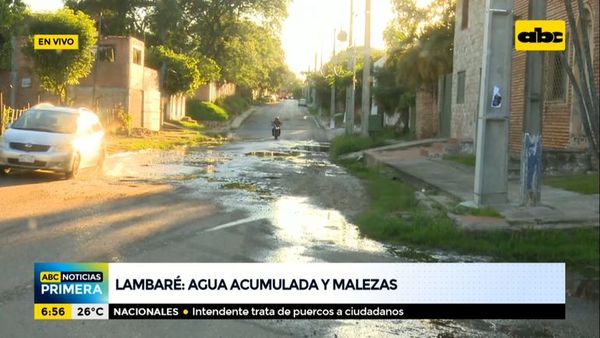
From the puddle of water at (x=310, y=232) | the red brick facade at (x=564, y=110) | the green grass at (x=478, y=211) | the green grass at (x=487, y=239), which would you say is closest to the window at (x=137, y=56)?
the red brick facade at (x=564, y=110)

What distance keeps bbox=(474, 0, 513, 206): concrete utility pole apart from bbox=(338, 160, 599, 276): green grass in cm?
51

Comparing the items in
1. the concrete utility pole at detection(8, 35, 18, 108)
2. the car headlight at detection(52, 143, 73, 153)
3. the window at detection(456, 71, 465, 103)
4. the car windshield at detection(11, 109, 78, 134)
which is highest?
the concrete utility pole at detection(8, 35, 18, 108)

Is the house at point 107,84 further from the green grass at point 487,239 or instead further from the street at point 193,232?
the green grass at point 487,239

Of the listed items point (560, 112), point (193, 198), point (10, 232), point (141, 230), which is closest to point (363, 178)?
point (560, 112)

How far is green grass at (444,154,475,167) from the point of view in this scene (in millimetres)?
17111

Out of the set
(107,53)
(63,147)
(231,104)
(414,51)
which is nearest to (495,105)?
(63,147)

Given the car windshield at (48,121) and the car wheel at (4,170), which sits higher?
the car windshield at (48,121)

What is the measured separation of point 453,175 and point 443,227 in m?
6.42

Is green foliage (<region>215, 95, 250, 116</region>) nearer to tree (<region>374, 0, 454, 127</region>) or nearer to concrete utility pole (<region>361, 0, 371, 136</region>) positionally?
tree (<region>374, 0, 454, 127</region>)

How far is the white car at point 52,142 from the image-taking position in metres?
13.6

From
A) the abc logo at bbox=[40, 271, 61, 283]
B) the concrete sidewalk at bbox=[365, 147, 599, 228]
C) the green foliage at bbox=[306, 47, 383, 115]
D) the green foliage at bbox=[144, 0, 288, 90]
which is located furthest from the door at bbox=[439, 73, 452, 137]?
the green foliage at bbox=[144, 0, 288, 90]

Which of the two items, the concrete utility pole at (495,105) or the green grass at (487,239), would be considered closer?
the green grass at (487,239)

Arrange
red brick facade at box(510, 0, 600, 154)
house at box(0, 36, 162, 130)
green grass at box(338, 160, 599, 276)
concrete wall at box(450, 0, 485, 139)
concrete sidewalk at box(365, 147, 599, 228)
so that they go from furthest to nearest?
house at box(0, 36, 162, 130)
concrete wall at box(450, 0, 485, 139)
red brick facade at box(510, 0, 600, 154)
concrete sidewalk at box(365, 147, 599, 228)
green grass at box(338, 160, 599, 276)

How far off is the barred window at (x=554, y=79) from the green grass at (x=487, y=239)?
655cm
